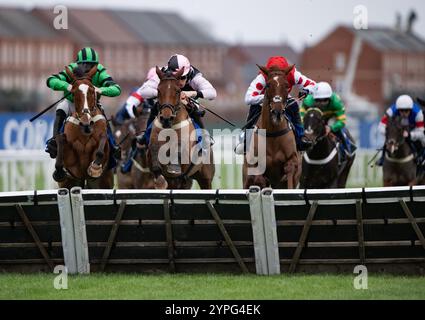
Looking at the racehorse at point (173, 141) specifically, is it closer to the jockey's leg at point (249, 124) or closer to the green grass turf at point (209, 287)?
the jockey's leg at point (249, 124)

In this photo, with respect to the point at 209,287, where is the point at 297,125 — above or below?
above

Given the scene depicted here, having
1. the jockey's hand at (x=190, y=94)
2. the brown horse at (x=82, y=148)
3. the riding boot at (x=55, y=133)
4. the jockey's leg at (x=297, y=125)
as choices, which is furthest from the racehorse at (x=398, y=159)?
the riding boot at (x=55, y=133)

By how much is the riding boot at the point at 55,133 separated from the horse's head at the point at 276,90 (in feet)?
8.21

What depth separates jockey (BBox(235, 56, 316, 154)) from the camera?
1329 centimetres

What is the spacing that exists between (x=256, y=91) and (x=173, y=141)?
116cm

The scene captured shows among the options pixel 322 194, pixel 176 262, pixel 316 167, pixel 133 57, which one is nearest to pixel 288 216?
pixel 322 194

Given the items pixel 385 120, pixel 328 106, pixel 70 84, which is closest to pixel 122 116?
pixel 328 106

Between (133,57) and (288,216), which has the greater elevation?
(133,57)

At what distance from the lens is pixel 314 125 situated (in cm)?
1516

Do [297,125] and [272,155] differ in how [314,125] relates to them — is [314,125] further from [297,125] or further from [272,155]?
[272,155]

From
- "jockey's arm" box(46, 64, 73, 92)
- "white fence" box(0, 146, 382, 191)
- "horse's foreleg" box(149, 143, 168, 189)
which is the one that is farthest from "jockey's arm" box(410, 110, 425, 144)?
"jockey's arm" box(46, 64, 73, 92)

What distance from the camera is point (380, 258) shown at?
10.4 m
